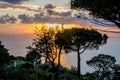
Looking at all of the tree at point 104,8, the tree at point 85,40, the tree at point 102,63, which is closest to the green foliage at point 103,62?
the tree at point 102,63

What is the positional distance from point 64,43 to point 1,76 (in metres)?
14.2

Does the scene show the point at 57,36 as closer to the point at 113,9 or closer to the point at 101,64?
the point at 101,64

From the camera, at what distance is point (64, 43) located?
63.5 metres

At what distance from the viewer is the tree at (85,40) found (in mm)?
61719

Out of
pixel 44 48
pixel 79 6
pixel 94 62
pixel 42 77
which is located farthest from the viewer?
pixel 44 48

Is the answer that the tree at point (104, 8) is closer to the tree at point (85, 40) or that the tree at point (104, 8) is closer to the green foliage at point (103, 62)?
the green foliage at point (103, 62)

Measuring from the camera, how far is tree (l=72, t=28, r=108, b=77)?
6172cm

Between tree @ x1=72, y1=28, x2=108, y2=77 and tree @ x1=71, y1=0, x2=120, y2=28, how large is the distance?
46515mm

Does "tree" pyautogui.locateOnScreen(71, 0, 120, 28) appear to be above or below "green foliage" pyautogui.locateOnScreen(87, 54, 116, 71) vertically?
above

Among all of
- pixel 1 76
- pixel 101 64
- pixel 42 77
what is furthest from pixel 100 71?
pixel 1 76

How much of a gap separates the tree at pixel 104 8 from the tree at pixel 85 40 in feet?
153

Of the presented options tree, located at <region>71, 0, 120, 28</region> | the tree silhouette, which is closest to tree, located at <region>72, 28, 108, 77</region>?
the tree silhouette

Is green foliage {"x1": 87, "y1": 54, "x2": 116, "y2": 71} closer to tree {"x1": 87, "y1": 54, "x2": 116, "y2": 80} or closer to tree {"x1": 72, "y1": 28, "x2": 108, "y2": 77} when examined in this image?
tree {"x1": 87, "y1": 54, "x2": 116, "y2": 80}

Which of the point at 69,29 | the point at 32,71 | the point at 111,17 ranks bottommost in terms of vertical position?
the point at 32,71
